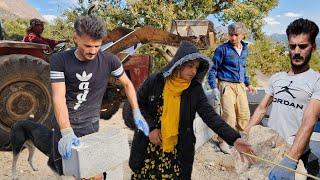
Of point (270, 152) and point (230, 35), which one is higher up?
point (230, 35)

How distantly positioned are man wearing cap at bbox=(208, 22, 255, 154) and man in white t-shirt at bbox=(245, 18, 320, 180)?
246 cm

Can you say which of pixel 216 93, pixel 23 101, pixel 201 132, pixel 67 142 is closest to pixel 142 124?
pixel 67 142

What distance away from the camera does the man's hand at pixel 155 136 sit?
283 cm

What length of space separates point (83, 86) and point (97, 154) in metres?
0.54

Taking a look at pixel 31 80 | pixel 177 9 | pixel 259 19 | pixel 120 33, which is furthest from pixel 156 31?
pixel 259 19

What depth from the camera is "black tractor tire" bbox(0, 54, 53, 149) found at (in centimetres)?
501

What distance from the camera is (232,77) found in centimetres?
512

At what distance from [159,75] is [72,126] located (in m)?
0.73

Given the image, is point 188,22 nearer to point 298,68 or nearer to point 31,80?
point 31,80

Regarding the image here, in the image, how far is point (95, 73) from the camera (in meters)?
2.84

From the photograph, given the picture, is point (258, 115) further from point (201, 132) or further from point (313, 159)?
point (201, 132)

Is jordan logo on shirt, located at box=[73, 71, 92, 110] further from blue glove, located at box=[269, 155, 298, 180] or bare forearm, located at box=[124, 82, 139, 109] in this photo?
blue glove, located at box=[269, 155, 298, 180]

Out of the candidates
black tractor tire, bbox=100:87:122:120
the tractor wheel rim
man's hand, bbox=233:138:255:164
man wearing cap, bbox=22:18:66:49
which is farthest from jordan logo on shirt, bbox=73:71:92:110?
man wearing cap, bbox=22:18:66:49

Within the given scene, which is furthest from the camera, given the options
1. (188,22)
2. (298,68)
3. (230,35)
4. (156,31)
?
(188,22)
